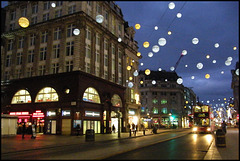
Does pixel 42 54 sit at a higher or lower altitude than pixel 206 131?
higher

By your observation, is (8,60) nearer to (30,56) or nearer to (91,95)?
(30,56)

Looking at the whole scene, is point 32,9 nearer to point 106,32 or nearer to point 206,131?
point 106,32

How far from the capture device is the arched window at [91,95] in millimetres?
35194

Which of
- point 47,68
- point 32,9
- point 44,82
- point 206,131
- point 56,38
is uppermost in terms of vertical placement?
point 32,9

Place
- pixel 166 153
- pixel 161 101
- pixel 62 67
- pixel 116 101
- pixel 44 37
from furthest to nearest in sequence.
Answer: pixel 161 101
pixel 116 101
pixel 44 37
pixel 62 67
pixel 166 153

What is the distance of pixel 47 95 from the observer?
1423 inches

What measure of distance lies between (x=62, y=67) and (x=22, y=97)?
31.5 ft

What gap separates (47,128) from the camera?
3516cm

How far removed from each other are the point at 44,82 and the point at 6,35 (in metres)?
14.1

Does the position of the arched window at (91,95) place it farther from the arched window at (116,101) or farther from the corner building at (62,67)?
the arched window at (116,101)

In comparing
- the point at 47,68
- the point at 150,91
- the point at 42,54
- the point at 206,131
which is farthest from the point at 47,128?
the point at 150,91

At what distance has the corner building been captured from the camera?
34062 mm

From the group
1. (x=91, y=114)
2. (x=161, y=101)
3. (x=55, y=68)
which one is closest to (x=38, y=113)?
(x=55, y=68)

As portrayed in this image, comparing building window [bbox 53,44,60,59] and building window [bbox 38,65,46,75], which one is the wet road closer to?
building window [bbox 53,44,60,59]
